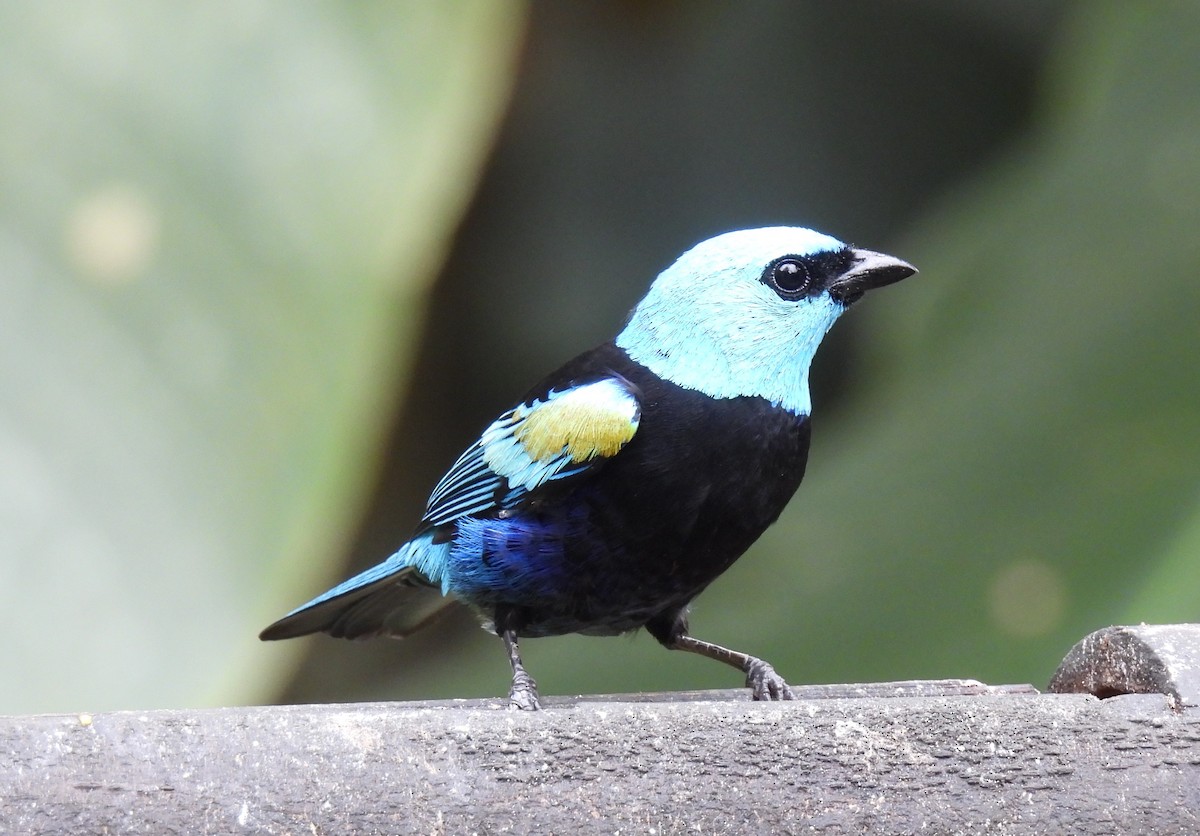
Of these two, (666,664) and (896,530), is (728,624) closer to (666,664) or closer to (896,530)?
(666,664)

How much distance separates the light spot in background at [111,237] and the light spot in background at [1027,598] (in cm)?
175

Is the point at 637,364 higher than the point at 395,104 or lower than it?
lower

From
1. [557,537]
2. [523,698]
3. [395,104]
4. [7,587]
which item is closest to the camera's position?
[523,698]

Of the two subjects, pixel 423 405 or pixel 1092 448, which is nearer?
pixel 1092 448

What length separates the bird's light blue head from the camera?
2.13m

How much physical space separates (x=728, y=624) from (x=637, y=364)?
3.04ft

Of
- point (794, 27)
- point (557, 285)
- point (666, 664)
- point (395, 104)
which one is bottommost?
point (666, 664)

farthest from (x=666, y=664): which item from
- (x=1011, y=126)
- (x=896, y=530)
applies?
(x=1011, y=126)

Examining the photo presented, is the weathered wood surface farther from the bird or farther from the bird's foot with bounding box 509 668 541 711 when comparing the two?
the bird

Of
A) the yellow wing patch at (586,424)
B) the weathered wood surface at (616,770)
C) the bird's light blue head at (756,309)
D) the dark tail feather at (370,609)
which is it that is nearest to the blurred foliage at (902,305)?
the dark tail feather at (370,609)

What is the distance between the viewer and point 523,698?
6.31 ft

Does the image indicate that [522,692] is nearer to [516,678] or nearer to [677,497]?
[516,678]

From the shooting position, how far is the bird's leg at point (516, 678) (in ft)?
6.21

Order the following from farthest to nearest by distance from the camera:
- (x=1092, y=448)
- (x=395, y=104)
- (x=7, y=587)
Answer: (x=1092, y=448)
(x=395, y=104)
(x=7, y=587)
